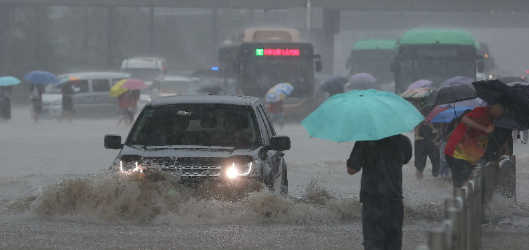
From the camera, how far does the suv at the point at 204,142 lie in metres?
9.15

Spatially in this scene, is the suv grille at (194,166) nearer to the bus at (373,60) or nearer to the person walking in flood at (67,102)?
the person walking in flood at (67,102)

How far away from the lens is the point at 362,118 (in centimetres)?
645

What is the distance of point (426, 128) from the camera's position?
1416 cm

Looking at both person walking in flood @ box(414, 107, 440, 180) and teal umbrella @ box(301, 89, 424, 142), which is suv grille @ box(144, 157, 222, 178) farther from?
person walking in flood @ box(414, 107, 440, 180)

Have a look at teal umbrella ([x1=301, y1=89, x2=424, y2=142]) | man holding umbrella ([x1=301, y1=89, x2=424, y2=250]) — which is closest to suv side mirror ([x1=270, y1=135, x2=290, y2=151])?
teal umbrella ([x1=301, y1=89, x2=424, y2=142])

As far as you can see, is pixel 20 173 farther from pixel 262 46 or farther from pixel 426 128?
pixel 262 46

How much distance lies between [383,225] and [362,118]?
74 centimetres

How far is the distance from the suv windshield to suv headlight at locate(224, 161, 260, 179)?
46 cm

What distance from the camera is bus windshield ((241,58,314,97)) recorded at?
3080 cm

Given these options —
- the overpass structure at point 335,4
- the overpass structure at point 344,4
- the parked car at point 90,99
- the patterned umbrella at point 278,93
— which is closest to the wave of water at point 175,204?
the patterned umbrella at point 278,93

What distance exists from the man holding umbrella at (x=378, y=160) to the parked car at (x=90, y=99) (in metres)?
28.1

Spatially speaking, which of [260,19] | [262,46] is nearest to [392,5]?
[262,46]

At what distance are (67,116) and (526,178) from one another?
20.5m

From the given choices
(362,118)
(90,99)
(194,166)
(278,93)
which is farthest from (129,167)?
(90,99)
